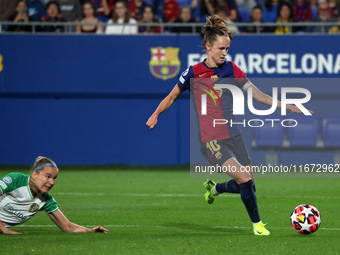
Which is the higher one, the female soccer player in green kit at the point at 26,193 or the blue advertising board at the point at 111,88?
the female soccer player in green kit at the point at 26,193

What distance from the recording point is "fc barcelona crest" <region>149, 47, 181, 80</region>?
57.0 ft

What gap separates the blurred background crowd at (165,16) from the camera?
56.7ft

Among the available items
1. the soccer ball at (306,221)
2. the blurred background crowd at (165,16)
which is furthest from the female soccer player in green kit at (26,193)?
the blurred background crowd at (165,16)

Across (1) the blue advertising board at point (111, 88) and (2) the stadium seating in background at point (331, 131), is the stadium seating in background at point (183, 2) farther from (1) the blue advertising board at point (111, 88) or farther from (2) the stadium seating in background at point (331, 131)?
(2) the stadium seating in background at point (331, 131)

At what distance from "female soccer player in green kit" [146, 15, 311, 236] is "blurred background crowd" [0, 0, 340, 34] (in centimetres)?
917

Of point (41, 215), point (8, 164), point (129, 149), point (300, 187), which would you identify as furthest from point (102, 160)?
point (41, 215)

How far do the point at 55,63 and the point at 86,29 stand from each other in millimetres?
1140

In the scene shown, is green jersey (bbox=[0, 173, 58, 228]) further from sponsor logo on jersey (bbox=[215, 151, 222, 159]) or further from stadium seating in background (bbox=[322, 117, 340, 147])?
Answer: stadium seating in background (bbox=[322, 117, 340, 147])

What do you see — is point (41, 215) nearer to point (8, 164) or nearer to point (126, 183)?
point (126, 183)

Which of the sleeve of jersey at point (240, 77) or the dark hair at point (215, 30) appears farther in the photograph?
the sleeve of jersey at point (240, 77)

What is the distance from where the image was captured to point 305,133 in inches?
680

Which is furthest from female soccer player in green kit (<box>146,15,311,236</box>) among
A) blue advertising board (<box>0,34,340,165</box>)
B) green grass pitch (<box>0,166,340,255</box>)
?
blue advertising board (<box>0,34,340,165</box>)

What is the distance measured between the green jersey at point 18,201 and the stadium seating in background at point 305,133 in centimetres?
1061

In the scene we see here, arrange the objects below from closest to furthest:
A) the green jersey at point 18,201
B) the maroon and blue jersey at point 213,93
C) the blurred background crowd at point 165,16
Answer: the green jersey at point 18,201, the maroon and blue jersey at point 213,93, the blurred background crowd at point 165,16
